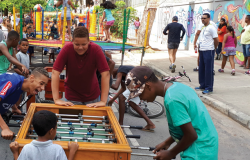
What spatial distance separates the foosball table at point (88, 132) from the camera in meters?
2.32

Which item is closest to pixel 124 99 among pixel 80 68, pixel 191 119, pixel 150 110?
pixel 150 110

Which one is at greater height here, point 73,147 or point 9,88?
point 9,88

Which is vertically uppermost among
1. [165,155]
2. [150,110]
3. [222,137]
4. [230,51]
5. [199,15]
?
[199,15]

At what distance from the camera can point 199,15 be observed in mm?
17312

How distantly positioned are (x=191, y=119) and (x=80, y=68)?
5.79 ft

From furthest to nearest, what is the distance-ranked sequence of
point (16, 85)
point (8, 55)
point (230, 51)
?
1. point (230, 51)
2. point (8, 55)
3. point (16, 85)

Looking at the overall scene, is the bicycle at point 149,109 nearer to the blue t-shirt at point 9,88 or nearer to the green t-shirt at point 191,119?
the blue t-shirt at point 9,88

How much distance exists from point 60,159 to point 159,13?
23.8 meters

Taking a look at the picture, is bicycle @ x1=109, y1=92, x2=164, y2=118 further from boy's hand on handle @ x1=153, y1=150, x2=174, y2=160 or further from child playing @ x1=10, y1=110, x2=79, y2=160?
child playing @ x1=10, y1=110, x2=79, y2=160

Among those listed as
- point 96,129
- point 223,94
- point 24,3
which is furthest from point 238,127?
point 24,3

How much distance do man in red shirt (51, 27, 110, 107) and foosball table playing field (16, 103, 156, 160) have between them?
0.43ft

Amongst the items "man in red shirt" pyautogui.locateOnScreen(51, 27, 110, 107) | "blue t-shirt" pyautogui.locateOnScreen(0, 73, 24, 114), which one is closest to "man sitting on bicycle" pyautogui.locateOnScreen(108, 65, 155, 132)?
"man in red shirt" pyautogui.locateOnScreen(51, 27, 110, 107)

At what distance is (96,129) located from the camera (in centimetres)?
292

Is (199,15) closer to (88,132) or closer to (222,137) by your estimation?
(222,137)
